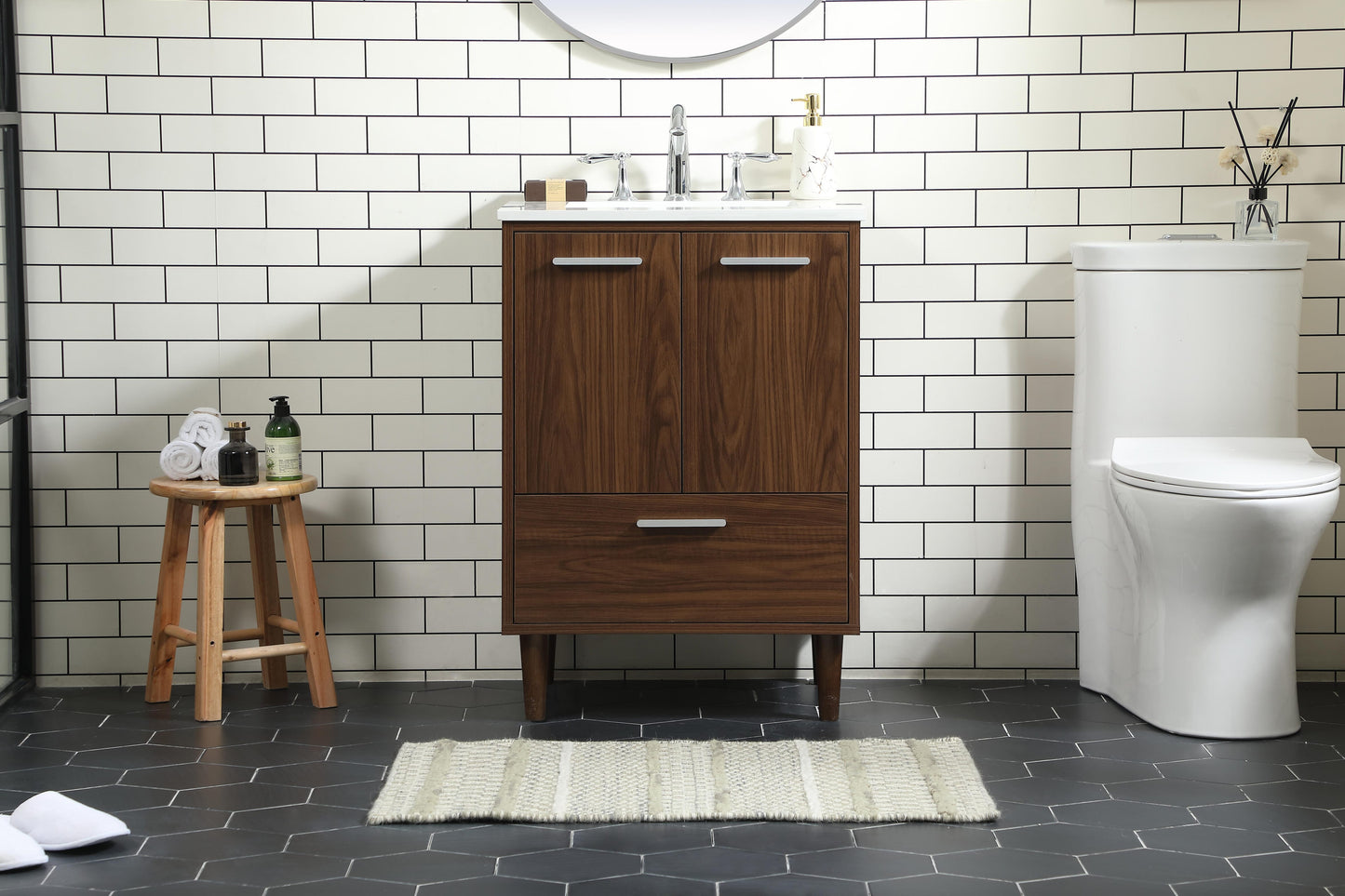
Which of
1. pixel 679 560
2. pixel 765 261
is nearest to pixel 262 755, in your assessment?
pixel 679 560

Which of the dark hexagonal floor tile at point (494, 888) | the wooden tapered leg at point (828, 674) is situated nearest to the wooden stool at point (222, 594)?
the dark hexagonal floor tile at point (494, 888)

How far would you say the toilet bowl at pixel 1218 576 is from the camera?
248 centimetres

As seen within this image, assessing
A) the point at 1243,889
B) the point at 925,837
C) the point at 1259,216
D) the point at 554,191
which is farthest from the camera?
the point at 1259,216

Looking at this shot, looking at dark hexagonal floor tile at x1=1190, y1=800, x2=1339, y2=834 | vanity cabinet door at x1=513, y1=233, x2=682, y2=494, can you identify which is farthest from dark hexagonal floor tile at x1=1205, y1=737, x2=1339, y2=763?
vanity cabinet door at x1=513, y1=233, x2=682, y2=494

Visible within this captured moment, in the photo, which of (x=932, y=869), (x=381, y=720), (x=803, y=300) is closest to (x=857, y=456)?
(x=803, y=300)

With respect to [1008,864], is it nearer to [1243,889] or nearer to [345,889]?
[1243,889]

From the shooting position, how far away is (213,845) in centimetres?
214

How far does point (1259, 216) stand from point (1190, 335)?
0.33 m

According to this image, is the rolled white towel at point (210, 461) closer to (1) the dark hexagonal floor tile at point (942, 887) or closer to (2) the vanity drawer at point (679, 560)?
(2) the vanity drawer at point (679, 560)

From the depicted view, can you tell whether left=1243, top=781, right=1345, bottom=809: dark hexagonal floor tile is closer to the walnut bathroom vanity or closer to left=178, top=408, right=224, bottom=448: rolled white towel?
the walnut bathroom vanity

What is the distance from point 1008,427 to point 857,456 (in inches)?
24.8

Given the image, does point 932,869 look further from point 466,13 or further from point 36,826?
point 466,13

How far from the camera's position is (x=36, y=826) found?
211cm

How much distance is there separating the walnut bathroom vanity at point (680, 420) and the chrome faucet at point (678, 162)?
29 cm
